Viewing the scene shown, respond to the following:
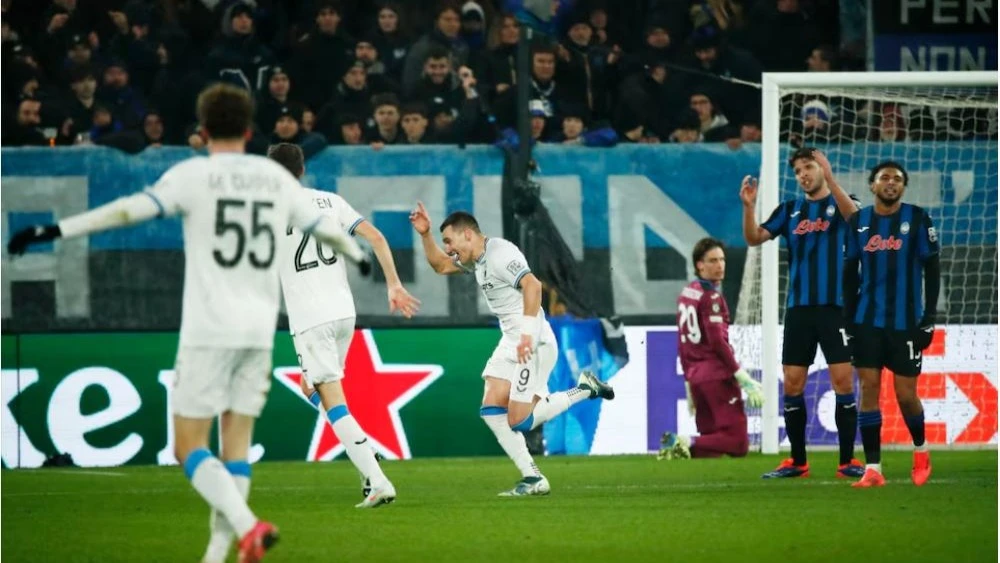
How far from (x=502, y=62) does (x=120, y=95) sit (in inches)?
141

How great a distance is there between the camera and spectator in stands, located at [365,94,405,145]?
15.0m

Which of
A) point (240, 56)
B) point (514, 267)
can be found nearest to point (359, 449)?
point (514, 267)

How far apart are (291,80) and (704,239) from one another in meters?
4.63

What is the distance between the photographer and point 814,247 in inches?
431

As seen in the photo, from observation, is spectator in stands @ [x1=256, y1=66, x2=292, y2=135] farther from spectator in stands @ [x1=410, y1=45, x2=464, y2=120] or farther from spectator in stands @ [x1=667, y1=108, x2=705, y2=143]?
spectator in stands @ [x1=667, y1=108, x2=705, y2=143]

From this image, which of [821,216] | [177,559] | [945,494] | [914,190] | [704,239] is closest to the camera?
[177,559]

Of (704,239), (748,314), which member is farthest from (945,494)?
(748,314)

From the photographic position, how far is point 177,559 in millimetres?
6691

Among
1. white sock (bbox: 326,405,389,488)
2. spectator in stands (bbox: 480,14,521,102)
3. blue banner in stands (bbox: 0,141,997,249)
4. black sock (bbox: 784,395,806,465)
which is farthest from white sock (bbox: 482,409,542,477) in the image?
spectator in stands (bbox: 480,14,521,102)

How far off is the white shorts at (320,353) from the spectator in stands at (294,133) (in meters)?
5.09

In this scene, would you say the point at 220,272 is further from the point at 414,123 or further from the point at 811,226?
the point at 414,123

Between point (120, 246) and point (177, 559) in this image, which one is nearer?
point (177, 559)

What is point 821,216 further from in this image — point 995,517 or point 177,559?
point 177,559

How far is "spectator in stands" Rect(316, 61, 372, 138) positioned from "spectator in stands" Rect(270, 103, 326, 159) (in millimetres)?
371
